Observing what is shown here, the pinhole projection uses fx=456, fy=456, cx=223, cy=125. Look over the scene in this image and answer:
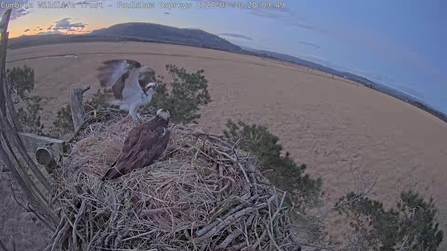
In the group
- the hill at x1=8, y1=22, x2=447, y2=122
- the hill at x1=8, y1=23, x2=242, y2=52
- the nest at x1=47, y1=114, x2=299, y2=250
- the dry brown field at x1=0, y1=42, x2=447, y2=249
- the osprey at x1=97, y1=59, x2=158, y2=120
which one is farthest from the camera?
the dry brown field at x1=0, y1=42, x2=447, y2=249

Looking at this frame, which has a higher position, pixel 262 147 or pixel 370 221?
pixel 262 147

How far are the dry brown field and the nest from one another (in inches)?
104

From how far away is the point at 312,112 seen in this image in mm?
11852

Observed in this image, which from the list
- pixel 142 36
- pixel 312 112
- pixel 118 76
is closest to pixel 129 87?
pixel 118 76

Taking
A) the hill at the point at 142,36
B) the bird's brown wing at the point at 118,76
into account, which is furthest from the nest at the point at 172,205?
the hill at the point at 142,36

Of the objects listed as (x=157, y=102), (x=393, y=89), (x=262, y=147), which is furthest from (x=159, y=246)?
(x=393, y=89)

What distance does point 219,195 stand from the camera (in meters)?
2.44

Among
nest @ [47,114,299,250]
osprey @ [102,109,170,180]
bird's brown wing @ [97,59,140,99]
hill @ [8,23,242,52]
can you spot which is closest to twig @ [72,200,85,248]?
nest @ [47,114,299,250]

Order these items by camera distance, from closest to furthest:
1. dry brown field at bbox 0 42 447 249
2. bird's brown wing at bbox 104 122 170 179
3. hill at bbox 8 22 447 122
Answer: bird's brown wing at bbox 104 122 170 179
hill at bbox 8 22 447 122
dry brown field at bbox 0 42 447 249

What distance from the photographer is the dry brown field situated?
7086 millimetres

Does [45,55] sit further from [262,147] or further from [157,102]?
[262,147]

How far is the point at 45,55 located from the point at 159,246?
6.20m

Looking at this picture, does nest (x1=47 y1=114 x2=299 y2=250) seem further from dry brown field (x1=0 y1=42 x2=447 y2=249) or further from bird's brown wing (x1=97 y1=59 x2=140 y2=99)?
dry brown field (x1=0 y1=42 x2=447 y2=249)

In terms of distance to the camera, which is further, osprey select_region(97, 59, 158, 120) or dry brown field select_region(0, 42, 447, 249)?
dry brown field select_region(0, 42, 447, 249)
